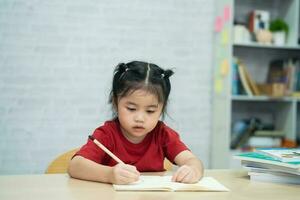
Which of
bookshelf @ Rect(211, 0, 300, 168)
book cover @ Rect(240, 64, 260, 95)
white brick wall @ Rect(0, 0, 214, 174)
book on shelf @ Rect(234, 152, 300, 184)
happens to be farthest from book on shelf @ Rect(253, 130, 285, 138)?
book on shelf @ Rect(234, 152, 300, 184)

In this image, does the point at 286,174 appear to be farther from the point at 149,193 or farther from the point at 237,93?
the point at 237,93

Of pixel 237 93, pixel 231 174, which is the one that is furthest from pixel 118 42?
pixel 231 174

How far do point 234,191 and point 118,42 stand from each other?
2.07m

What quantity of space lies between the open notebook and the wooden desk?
0.07 feet

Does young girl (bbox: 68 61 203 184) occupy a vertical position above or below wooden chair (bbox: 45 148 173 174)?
above

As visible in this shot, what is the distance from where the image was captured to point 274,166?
51.9 inches

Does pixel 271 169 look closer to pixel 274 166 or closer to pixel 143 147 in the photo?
A: pixel 274 166

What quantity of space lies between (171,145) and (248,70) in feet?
6.70

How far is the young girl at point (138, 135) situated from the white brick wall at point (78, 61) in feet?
4.99

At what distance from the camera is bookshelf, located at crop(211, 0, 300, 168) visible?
3064 millimetres

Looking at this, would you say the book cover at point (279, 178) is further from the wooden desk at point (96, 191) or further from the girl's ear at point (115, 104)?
the girl's ear at point (115, 104)

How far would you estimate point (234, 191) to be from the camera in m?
1.18

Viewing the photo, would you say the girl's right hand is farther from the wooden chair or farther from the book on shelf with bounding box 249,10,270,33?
the book on shelf with bounding box 249,10,270,33

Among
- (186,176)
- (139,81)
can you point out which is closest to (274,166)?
(186,176)
